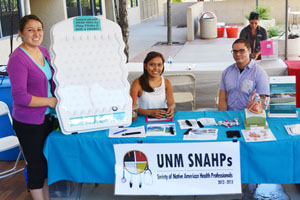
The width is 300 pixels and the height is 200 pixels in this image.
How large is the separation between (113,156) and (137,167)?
0.21 metres

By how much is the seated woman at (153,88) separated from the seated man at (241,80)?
23.6 inches

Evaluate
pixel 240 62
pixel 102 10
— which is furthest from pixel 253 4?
pixel 240 62

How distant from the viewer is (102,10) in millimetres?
17141

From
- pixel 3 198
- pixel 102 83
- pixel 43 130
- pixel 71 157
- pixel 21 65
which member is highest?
pixel 21 65

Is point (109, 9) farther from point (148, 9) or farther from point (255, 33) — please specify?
point (255, 33)

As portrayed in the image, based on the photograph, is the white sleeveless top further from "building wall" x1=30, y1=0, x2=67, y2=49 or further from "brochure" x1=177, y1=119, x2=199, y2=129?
"building wall" x1=30, y1=0, x2=67, y2=49

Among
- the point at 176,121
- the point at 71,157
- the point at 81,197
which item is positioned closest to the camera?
the point at 71,157

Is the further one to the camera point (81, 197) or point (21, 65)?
point (81, 197)

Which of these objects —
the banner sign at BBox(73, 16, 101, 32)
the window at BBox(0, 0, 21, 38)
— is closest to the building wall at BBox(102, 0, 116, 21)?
the window at BBox(0, 0, 21, 38)

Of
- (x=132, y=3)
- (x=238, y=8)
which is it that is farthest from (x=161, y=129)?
(x=132, y=3)

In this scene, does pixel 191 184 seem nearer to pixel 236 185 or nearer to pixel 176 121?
pixel 236 185

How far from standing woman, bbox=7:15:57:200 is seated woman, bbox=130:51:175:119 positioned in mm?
886

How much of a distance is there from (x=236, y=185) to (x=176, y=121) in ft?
2.60

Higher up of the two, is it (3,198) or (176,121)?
(176,121)
